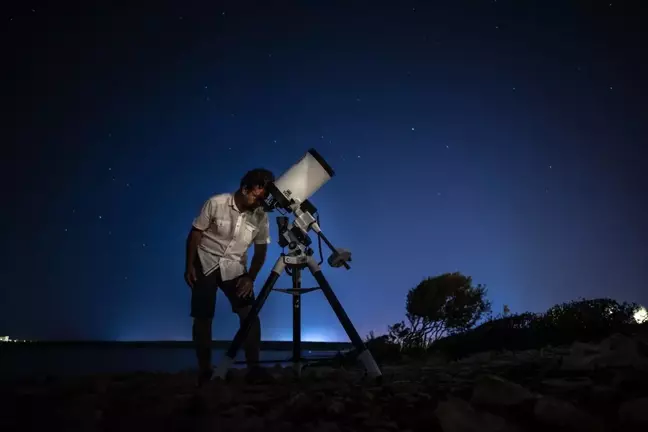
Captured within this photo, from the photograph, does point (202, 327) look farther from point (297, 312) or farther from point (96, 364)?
point (96, 364)

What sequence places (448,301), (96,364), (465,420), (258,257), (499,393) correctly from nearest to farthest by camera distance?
1. (465,420)
2. (499,393)
3. (258,257)
4. (448,301)
5. (96,364)

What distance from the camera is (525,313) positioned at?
12391 millimetres

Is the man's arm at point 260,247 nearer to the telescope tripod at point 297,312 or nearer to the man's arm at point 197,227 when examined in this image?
the man's arm at point 197,227

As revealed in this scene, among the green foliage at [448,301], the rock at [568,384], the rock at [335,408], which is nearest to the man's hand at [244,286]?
the rock at [335,408]

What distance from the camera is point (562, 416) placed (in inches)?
86.0

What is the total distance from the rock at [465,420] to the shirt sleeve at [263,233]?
12.1 ft

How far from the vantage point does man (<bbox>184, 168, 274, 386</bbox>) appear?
210 inches

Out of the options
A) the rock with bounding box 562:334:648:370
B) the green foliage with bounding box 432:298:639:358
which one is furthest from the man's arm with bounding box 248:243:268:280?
the green foliage with bounding box 432:298:639:358

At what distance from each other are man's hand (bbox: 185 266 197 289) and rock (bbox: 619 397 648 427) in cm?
403

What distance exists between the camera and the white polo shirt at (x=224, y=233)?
17.6 ft

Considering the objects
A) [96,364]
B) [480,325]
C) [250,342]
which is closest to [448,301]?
[480,325]

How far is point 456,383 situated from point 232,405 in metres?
1.67

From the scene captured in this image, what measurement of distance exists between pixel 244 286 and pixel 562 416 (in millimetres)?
3355

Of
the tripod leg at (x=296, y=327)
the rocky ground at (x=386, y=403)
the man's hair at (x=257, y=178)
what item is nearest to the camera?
the rocky ground at (x=386, y=403)
